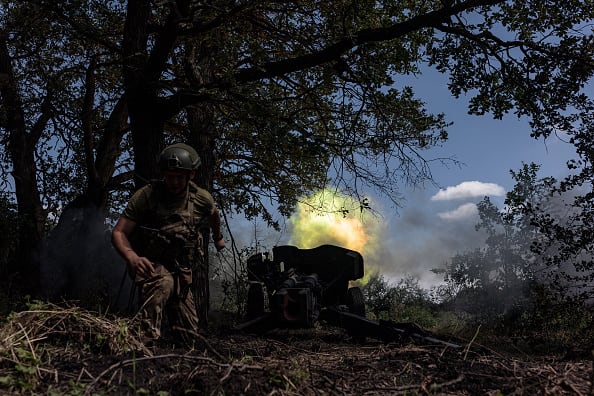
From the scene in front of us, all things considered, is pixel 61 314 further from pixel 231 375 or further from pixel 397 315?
pixel 397 315

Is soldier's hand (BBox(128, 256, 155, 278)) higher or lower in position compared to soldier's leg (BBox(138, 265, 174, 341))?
higher

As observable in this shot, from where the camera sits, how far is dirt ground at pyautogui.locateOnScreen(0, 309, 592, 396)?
351 centimetres

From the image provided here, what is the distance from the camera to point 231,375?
3592mm

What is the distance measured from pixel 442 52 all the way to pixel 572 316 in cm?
523

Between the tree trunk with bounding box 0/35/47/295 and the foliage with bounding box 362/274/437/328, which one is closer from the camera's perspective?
the tree trunk with bounding box 0/35/47/295

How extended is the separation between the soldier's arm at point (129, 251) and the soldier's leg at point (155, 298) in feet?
0.43

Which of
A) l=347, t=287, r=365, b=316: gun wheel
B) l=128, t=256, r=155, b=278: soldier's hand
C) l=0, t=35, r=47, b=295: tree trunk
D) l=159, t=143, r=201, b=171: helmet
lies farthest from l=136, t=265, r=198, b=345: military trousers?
l=0, t=35, r=47, b=295: tree trunk

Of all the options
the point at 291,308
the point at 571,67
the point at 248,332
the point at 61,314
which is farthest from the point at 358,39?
the point at 61,314

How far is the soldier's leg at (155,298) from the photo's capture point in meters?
5.06

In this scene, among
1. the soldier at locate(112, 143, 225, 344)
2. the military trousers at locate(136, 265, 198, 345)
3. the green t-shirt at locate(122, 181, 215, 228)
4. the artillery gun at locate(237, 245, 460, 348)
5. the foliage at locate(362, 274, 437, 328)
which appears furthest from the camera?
the foliage at locate(362, 274, 437, 328)

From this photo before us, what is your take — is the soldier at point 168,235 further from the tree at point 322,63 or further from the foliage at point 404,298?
the foliage at point 404,298

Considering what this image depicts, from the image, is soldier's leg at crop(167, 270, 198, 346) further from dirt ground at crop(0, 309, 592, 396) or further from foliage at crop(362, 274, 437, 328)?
foliage at crop(362, 274, 437, 328)

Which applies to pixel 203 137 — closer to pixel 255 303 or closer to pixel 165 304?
pixel 255 303

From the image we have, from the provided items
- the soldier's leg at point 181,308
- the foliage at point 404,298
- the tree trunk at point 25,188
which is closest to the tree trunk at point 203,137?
the soldier's leg at point 181,308
